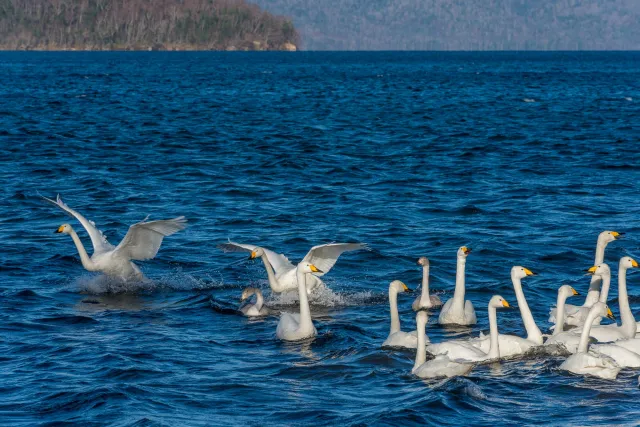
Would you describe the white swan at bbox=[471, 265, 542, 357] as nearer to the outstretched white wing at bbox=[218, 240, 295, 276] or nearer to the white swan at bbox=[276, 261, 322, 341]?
→ the white swan at bbox=[276, 261, 322, 341]

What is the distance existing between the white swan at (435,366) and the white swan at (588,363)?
106 centimetres

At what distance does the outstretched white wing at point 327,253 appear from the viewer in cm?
1526

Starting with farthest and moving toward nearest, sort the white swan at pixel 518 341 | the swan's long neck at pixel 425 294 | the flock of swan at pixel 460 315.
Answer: the swan's long neck at pixel 425 294, the white swan at pixel 518 341, the flock of swan at pixel 460 315

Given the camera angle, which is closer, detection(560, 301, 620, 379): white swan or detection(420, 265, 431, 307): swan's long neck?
detection(560, 301, 620, 379): white swan

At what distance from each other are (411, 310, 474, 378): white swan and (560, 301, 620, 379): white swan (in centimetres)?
106

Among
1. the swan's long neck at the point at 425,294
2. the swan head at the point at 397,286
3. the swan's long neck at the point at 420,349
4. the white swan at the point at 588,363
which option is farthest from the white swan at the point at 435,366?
the swan's long neck at the point at 425,294

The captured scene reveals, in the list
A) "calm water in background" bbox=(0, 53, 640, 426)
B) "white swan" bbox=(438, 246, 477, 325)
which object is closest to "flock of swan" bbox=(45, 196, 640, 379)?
"white swan" bbox=(438, 246, 477, 325)

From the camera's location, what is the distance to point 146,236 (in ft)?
53.9

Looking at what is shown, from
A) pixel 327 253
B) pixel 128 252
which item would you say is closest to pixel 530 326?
pixel 327 253

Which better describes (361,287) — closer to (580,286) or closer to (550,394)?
(580,286)

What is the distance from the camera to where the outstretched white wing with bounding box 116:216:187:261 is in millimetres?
15844

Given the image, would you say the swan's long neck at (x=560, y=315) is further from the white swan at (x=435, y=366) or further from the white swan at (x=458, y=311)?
the white swan at (x=435, y=366)

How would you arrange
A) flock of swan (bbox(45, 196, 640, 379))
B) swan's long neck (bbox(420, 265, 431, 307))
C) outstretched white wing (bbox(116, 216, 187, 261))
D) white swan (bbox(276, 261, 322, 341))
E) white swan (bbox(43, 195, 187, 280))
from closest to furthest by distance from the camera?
flock of swan (bbox(45, 196, 640, 379)) → white swan (bbox(276, 261, 322, 341)) → swan's long neck (bbox(420, 265, 431, 307)) → outstretched white wing (bbox(116, 216, 187, 261)) → white swan (bbox(43, 195, 187, 280))

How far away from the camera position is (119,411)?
10.5 m
